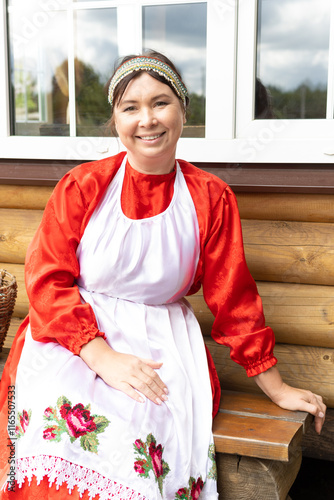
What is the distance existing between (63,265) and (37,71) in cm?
133

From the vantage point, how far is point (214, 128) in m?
2.40

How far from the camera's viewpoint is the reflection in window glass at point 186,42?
7.97ft

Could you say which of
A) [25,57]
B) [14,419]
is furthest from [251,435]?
[25,57]

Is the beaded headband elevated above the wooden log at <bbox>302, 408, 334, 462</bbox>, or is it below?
above

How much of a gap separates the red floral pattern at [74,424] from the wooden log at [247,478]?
0.46 meters

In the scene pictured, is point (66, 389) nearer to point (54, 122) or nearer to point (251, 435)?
point (251, 435)

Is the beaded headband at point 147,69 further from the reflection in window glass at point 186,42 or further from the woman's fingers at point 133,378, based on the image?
the woman's fingers at point 133,378

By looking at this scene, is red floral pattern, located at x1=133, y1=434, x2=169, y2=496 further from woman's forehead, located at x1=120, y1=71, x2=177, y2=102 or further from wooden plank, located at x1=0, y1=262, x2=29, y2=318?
wooden plank, located at x1=0, y1=262, x2=29, y2=318

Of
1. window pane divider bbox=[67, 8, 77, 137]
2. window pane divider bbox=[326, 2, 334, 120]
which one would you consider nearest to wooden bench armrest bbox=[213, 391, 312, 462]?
window pane divider bbox=[326, 2, 334, 120]

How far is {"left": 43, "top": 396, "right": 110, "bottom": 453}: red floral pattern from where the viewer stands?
1.52 m

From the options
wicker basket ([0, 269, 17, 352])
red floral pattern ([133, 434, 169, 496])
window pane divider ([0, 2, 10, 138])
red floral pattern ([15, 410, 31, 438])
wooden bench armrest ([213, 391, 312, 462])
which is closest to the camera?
red floral pattern ([133, 434, 169, 496])

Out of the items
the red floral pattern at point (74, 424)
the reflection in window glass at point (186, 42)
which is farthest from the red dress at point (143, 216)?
the reflection in window glass at point (186, 42)

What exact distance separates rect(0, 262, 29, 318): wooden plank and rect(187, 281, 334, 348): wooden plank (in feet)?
3.64

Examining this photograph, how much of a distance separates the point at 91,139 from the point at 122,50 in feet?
1.33
